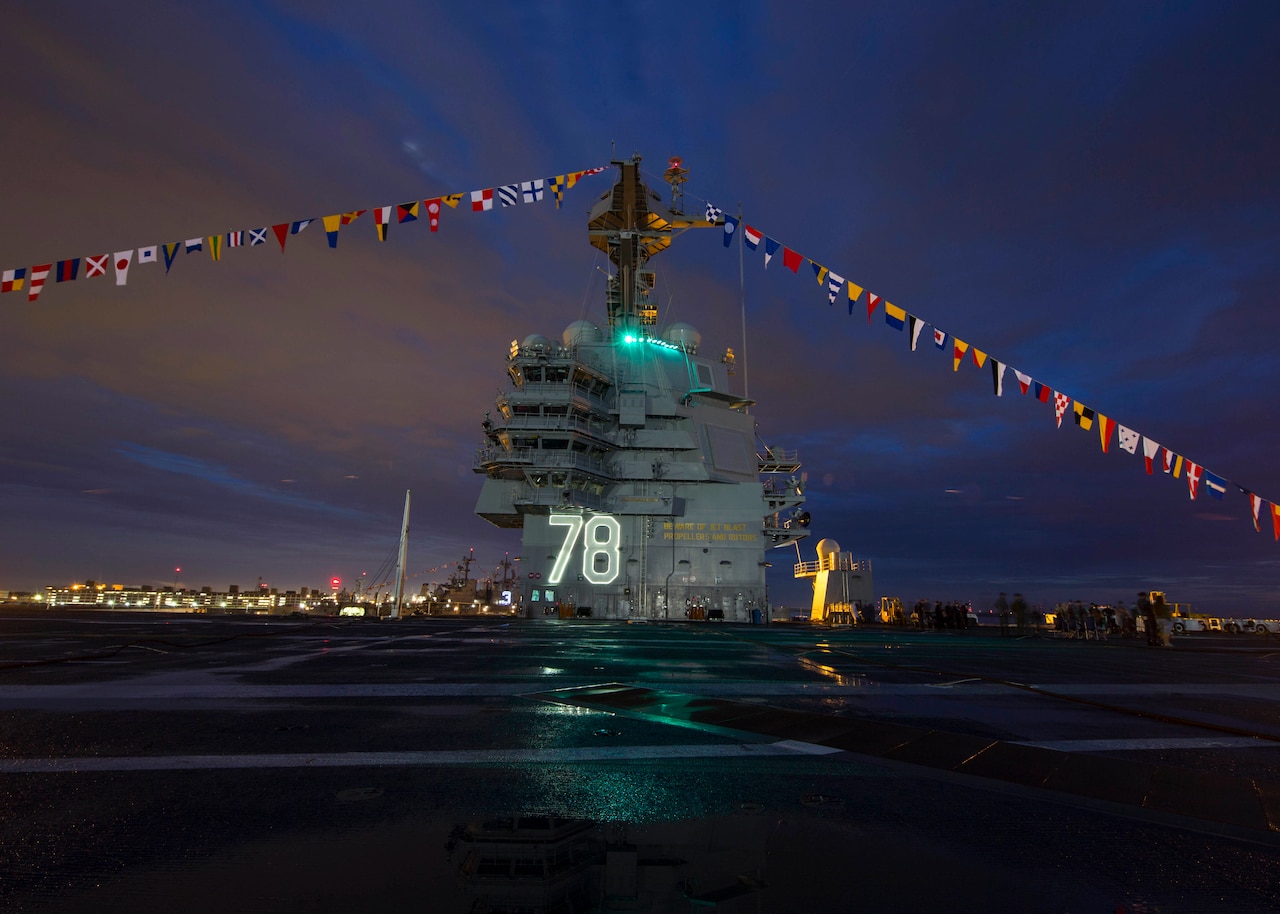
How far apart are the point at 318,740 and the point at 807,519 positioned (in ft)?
150

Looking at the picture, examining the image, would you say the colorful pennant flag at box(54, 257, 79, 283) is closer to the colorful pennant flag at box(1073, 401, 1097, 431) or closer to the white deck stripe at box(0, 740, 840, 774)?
the white deck stripe at box(0, 740, 840, 774)

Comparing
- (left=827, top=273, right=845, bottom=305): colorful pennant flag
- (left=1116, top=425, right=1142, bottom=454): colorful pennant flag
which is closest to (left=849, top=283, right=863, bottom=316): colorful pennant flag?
(left=827, top=273, right=845, bottom=305): colorful pennant flag

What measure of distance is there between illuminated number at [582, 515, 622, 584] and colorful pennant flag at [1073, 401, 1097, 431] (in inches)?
1169

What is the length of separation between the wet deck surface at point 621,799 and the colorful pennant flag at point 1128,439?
440 inches

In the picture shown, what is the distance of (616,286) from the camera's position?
182ft

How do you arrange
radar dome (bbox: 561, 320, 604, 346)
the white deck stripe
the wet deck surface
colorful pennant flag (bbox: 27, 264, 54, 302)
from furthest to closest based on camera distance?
radar dome (bbox: 561, 320, 604, 346), colorful pennant flag (bbox: 27, 264, 54, 302), the white deck stripe, the wet deck surface

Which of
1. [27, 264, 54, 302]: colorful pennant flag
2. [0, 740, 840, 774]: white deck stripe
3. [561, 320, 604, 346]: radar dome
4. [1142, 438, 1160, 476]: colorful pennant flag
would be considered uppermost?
[561, 320, 604, 346]: radar dome

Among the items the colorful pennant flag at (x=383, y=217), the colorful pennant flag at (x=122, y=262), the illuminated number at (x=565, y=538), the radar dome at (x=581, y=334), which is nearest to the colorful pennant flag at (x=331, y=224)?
the colorful pennant flag at (x=383, y=217)

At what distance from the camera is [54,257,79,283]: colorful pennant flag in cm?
1609

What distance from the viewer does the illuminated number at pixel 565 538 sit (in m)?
41.6

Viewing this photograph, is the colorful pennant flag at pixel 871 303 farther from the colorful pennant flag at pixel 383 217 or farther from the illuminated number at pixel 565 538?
the illuminated number at pixel 565 538

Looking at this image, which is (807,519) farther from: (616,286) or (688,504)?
(616,286)

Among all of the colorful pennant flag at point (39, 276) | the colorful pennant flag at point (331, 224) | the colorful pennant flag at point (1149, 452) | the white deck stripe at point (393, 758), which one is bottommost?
the white deck stripe at point (393, 758)

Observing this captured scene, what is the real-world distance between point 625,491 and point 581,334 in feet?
47.2
